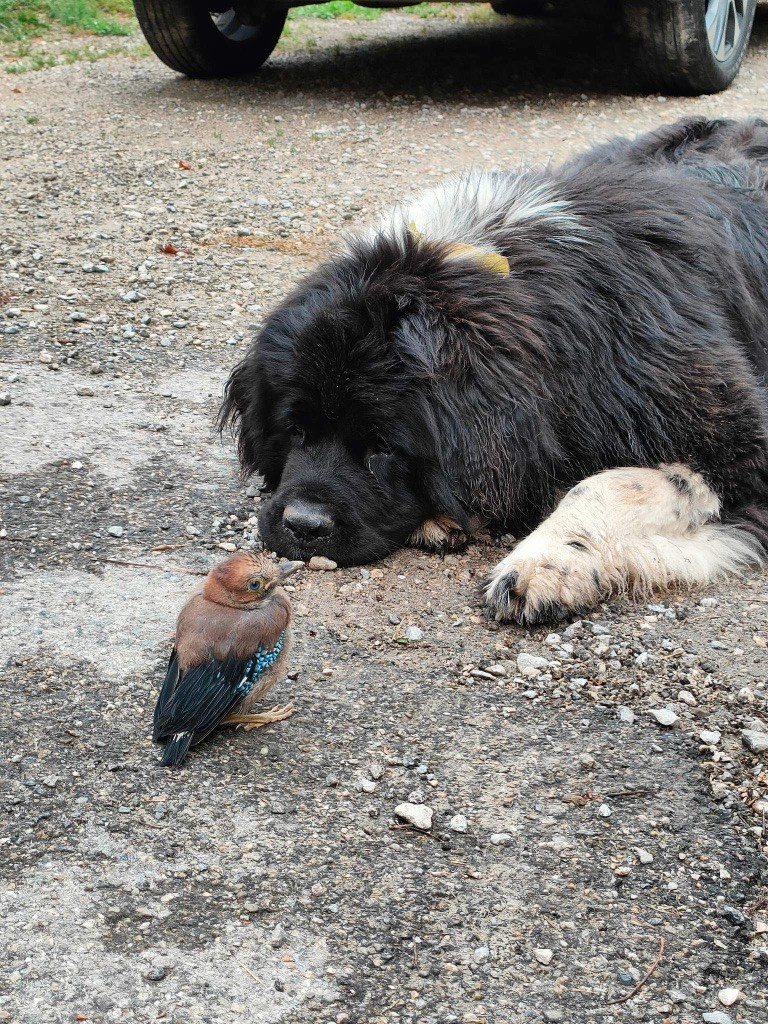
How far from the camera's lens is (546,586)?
369 cm

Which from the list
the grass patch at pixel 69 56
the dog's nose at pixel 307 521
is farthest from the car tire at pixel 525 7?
the dog's nose at pixel 307 521

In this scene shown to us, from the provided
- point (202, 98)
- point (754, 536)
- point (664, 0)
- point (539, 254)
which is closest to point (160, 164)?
point (202, 98)

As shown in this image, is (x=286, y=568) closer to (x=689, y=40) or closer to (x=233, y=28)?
(x=689, y=40)

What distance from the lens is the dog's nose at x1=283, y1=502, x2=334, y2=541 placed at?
12.8 feet

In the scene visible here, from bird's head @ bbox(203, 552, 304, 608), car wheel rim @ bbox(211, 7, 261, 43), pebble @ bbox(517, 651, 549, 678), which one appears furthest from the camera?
car wheel rim @ bbox(211, 7, 261, 43)

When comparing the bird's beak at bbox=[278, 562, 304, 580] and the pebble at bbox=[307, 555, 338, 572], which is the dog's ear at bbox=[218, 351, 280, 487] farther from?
the bird's beak at bbox=[278, 562, 304, 580]

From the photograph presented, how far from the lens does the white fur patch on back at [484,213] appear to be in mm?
4270

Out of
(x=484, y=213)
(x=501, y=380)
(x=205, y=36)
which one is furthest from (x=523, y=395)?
(x=205, y=36)

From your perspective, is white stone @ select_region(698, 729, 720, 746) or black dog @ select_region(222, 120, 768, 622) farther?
black dog @ select_region(222, 120, 768, 622)

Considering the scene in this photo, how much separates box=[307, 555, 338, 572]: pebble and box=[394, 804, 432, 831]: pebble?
1.26m

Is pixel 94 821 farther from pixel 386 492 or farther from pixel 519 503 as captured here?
pixel 519 503

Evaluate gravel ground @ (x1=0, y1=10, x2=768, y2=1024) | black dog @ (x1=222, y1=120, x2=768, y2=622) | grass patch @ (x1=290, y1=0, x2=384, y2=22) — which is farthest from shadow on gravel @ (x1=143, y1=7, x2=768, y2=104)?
black dog @ (x1=222, y1=120, x2=768, y2=622)

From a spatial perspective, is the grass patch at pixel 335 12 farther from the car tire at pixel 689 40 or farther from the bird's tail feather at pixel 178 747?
the bird's tail feather at pixel 178 747

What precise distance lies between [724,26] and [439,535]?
6.98m
